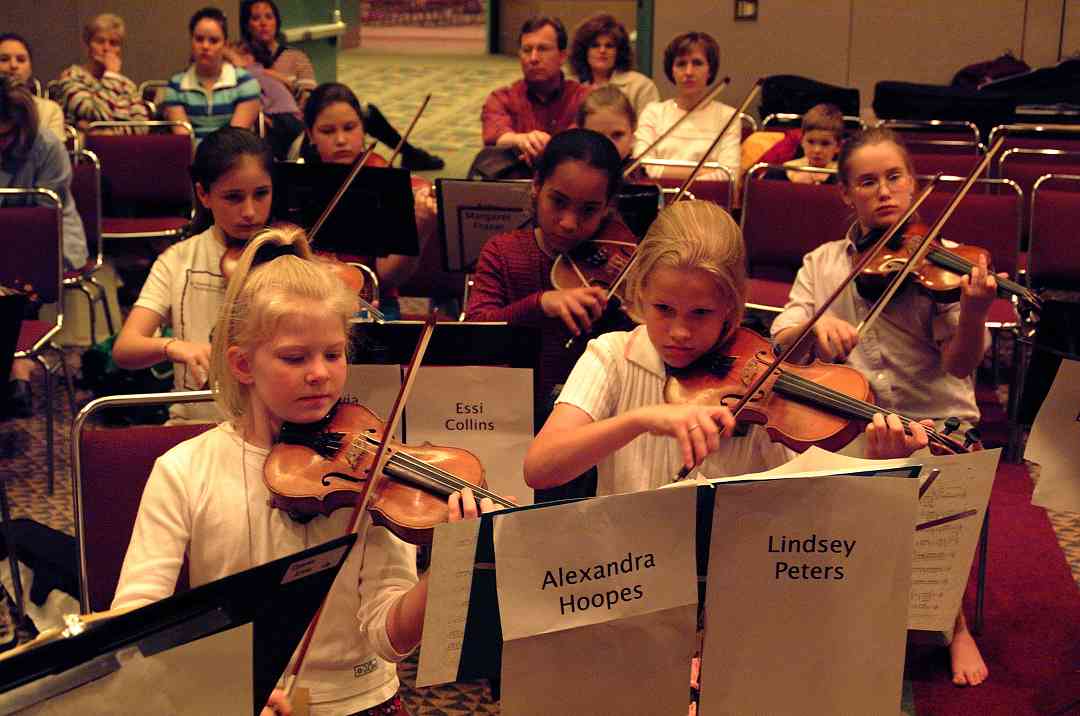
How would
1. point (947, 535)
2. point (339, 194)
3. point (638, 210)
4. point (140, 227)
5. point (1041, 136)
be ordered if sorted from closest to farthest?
point (947, 535), point (339, 194), point (638, 210), point (140, 227), point (1041, 136)

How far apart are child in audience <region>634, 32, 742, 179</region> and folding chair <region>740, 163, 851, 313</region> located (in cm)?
101

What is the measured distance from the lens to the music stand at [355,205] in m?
3.14

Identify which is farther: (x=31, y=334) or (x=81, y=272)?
(x=81, y=272)

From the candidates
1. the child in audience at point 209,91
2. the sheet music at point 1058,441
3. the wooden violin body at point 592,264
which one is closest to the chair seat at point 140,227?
the child in audience at point 209,91

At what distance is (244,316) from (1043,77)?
19.0 feet

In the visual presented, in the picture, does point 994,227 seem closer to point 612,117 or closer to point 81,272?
point 612,117

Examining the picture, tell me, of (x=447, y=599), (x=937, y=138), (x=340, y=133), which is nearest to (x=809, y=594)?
(x=447, y=599)

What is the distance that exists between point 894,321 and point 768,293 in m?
1.12

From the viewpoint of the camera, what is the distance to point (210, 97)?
617 centimetres

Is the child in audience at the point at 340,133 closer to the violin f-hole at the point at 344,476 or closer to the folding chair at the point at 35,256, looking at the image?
the folding chair at the point at 35,256

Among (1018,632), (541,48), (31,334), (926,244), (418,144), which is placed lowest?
(1018,632)

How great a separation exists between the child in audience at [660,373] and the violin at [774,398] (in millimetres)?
28

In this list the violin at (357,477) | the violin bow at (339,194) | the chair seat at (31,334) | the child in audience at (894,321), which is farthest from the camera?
the chair seat at (31,334)

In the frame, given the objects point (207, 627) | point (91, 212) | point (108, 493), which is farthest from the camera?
point (91, 212)
